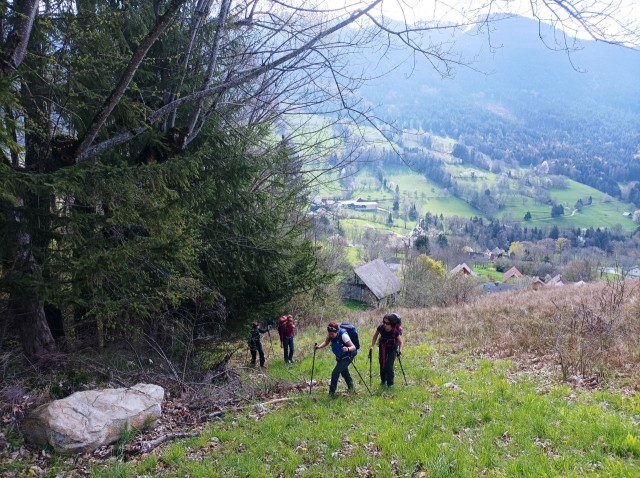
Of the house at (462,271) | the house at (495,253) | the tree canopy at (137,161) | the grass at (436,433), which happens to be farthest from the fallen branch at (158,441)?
the house at (495,253)

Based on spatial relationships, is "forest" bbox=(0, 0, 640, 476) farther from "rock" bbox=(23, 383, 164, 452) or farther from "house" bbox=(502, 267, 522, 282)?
"house" bbox=(502, 267, 522, 282)

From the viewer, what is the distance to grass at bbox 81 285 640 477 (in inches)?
205

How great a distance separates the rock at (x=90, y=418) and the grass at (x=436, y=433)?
0.72m

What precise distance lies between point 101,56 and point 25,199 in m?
2.59

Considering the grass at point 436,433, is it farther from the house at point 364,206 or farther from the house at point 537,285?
the house at point 364,206

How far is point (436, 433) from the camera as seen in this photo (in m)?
6.11

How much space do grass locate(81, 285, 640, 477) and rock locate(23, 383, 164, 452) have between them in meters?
0.72

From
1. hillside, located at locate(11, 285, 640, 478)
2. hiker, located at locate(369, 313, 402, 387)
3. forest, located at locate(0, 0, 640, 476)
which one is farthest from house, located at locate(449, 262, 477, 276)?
hiker, located at locate(369, 313, 402, 387)

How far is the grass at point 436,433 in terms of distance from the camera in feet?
17.1

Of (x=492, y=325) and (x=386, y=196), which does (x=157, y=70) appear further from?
(x=386, y=196)

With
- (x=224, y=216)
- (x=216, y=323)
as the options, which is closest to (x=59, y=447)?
(x=216, y=323)

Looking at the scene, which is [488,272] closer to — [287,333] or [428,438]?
[287,333]

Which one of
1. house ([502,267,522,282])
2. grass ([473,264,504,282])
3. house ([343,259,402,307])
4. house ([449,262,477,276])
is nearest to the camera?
house ([449,262,477,276])

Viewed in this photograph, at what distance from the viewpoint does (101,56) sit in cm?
691
